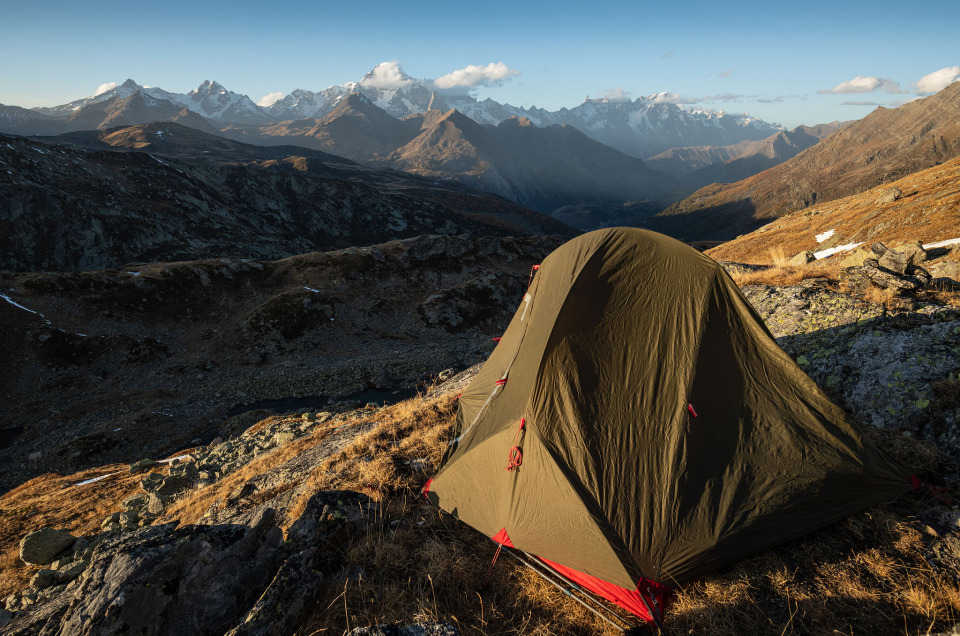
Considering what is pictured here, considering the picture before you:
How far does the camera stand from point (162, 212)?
6800 cm

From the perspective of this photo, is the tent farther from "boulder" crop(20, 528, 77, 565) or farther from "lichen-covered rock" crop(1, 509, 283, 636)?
"boulder" crop(20, 528, 77, 565)

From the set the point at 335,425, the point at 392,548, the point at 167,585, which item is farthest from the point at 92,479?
the point at 392,548

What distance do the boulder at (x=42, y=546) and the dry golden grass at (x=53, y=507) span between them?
9.6 inches

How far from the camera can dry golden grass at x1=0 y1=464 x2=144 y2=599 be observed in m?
10.2

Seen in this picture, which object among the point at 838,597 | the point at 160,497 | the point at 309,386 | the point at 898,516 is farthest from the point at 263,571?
the point at 309,386

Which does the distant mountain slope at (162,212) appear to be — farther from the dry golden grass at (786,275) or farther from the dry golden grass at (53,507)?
the dry golden grass at (786,275)

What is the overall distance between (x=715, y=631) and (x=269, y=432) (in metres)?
21.0

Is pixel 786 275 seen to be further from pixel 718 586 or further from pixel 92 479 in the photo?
pixel 92 479

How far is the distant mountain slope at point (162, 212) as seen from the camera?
2176 inches

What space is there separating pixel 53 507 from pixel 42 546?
797 centimetres

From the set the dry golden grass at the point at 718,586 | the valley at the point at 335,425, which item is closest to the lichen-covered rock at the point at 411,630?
the valley at the point at 335,425

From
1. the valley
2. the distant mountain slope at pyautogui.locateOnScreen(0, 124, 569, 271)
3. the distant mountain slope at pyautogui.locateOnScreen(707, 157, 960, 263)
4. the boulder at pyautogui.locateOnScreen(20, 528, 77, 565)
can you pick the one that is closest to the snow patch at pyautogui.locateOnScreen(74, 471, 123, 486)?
the valley

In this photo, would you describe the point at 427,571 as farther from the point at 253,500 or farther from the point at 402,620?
Result: the point at 253,500

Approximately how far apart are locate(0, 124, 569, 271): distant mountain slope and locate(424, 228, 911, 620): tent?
72.2 m
